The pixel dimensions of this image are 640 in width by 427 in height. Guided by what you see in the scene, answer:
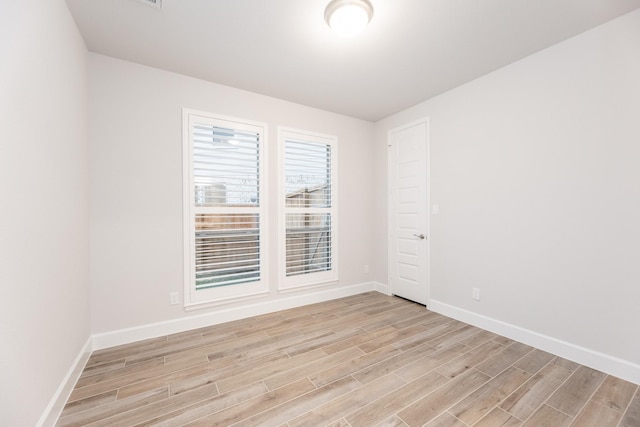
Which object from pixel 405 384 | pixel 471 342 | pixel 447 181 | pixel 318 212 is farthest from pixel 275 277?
pixel 447 181

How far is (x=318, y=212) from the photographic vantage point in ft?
12.5

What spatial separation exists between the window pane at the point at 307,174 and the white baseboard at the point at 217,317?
1.28 meters

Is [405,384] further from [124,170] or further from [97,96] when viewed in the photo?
[97,96]

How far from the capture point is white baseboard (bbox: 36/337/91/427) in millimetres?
1488

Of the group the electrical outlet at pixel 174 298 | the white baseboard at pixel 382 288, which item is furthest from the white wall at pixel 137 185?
the white baseboard at pixel 382 288

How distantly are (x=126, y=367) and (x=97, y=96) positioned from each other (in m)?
2.42

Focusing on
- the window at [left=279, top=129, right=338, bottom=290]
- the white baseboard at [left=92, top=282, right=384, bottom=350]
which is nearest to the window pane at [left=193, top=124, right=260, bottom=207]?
the window at [left=279, top=129, right=338, bottom=290]

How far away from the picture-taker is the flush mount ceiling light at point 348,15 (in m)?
1.81

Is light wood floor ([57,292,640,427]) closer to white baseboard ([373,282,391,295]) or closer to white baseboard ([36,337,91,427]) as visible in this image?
white baseboard ([36,337,91,427])

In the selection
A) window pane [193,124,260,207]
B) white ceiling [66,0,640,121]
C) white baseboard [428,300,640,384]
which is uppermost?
white ceiling [66,0,640,121]

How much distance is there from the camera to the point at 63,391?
1733 mm

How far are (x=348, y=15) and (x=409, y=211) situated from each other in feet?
8.48

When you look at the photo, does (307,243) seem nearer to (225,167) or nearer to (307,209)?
(307,209)

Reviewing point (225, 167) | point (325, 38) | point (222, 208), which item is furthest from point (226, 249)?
point (325, 38)
